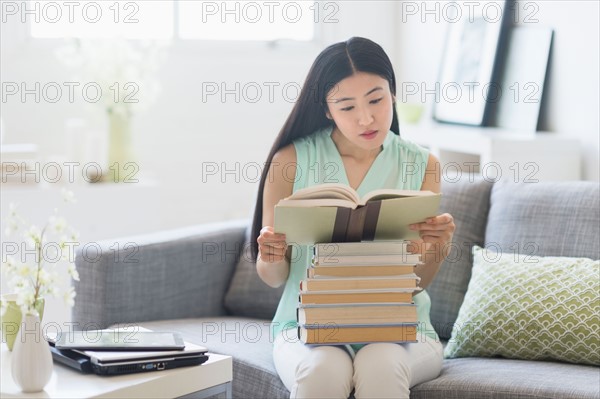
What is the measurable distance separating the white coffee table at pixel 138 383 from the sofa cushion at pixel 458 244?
80 centimetres

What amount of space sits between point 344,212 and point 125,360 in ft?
1.68

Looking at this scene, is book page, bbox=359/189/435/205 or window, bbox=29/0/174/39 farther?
window, bbox=29/0/174/39

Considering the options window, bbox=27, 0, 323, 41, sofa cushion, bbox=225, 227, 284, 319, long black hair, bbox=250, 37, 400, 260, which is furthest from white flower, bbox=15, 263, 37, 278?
window, bbox=27, 0, 323, 41

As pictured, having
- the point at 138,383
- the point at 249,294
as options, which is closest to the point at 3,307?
the point at 138,383

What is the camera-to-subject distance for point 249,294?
2701mm

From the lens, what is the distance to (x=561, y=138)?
10.7ft

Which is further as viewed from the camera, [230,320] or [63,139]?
[63,139]

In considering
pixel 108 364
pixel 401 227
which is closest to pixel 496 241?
pixel 401 227

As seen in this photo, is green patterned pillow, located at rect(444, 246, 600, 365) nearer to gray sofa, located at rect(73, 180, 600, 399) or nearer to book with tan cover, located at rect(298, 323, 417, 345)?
gray sofa, located at rect(73, 180, 600, 399)

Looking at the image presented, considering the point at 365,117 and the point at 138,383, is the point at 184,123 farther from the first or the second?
the point at 138,383

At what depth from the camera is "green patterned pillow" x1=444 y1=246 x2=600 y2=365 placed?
219 cm

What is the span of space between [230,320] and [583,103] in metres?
1.50

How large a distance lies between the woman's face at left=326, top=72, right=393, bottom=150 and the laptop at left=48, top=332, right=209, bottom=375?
633 millimetres

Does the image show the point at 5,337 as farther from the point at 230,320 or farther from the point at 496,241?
the point at 496,241
